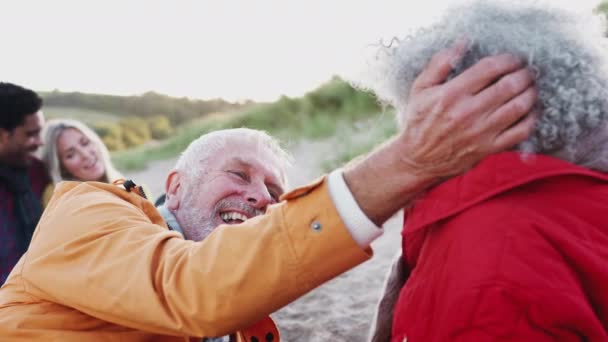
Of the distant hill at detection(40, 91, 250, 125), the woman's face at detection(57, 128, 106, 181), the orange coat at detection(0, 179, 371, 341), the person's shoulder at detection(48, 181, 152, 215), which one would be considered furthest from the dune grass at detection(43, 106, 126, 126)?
the orange coat at detection(0, 179, 371, 341)

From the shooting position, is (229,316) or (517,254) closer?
(517,254)

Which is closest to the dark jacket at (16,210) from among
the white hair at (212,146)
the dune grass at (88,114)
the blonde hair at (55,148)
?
the blonde hair at (55,148)

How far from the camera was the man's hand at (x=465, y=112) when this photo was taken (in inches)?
47.0

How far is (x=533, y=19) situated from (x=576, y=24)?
95mm

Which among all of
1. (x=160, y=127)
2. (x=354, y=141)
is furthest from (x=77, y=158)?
(x=160, y=127)

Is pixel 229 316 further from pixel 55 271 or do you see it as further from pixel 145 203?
pixel 145 203

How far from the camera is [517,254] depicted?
3.72ft

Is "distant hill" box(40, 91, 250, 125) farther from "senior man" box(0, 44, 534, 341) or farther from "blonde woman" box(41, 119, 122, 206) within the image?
"senior man" box(0, 44, 534, 341)

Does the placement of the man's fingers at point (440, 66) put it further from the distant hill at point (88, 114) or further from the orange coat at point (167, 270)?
the distant hill at point (88, 114)

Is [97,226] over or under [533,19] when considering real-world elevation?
under

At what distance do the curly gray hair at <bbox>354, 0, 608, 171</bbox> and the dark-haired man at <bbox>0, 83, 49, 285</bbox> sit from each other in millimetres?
3656

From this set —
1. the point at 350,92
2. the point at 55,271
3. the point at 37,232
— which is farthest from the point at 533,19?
the point at 350,92

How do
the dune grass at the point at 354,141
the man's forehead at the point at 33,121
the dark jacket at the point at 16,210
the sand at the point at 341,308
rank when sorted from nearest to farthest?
1. the sand at the point at 341,308
2. the dark jacket at the point at 16,210
3. the man's forehead at the point at 33,121
4. the dune grass at the point at 354,141

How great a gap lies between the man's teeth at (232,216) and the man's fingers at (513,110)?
1.32 metres
